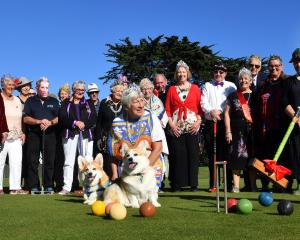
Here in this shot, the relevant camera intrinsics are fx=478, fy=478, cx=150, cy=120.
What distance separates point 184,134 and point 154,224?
160 inches

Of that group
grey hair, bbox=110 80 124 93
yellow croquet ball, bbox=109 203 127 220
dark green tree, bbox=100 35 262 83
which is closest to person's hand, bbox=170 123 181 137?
grey hair, bbox=110 80 124 93

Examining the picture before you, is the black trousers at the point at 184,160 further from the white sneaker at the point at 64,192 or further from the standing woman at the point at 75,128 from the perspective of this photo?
the white sneaker at the point at 64,192

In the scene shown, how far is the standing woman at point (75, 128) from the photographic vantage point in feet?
28.3

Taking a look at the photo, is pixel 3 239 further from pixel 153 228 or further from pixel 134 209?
pixel 134 209

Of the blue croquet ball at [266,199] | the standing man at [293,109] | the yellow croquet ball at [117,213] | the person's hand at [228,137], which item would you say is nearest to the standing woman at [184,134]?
the person's hand at [228,137]

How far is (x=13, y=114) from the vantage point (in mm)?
8719

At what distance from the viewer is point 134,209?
5684 mm

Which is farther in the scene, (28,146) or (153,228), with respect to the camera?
(28,146)

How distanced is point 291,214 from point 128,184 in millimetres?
1921

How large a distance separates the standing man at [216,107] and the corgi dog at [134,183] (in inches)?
110

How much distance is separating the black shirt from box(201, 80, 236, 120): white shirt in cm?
281

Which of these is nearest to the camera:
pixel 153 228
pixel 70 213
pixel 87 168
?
pixel 153 228

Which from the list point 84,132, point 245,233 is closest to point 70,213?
point 245,233

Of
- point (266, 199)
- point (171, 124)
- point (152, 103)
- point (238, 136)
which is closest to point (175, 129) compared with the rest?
point (171, 124)
